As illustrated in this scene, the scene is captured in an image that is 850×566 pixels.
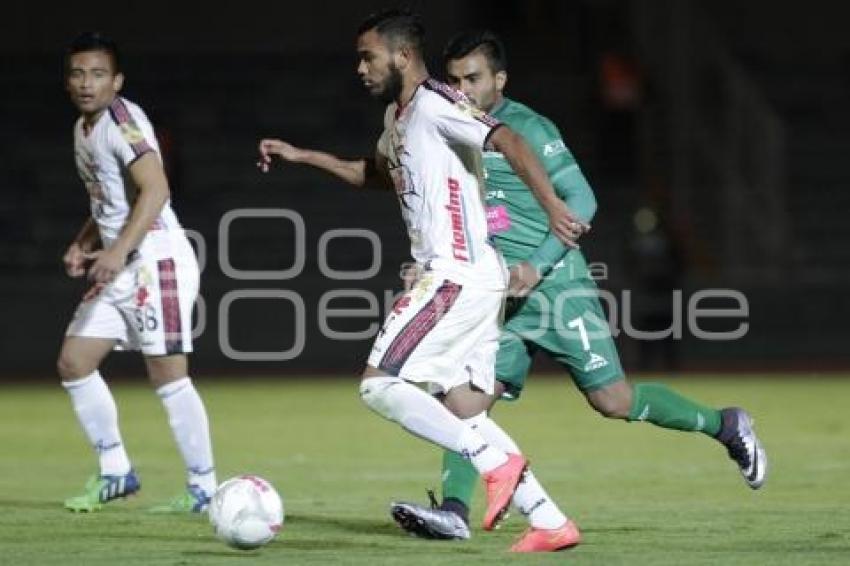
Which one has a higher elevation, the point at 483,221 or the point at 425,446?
the point at 483,221

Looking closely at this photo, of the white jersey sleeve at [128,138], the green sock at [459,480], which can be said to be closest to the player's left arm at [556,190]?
the green sock at [459,480]

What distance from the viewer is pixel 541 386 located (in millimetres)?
19484

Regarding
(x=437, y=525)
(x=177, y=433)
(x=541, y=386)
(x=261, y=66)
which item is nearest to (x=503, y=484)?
(x=437, y=525)

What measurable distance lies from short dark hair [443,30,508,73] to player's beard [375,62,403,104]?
80cm

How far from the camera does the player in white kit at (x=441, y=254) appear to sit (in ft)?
23.8

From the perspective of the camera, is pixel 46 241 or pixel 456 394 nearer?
pixel 456 394

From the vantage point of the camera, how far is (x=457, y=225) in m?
7.48

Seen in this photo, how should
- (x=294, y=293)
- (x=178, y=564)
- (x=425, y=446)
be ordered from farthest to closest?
(x=294, y=293) < (x=425, y=446) < (x=178, y=564)

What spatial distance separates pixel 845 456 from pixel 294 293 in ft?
35.7

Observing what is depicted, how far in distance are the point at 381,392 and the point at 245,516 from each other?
698 millimetres

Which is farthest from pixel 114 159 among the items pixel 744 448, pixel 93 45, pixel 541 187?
pixel 744 448

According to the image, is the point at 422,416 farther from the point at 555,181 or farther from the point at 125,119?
the point at 125,119

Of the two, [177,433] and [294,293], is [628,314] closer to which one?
[294,293]

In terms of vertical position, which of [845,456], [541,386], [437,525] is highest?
[437,525]
